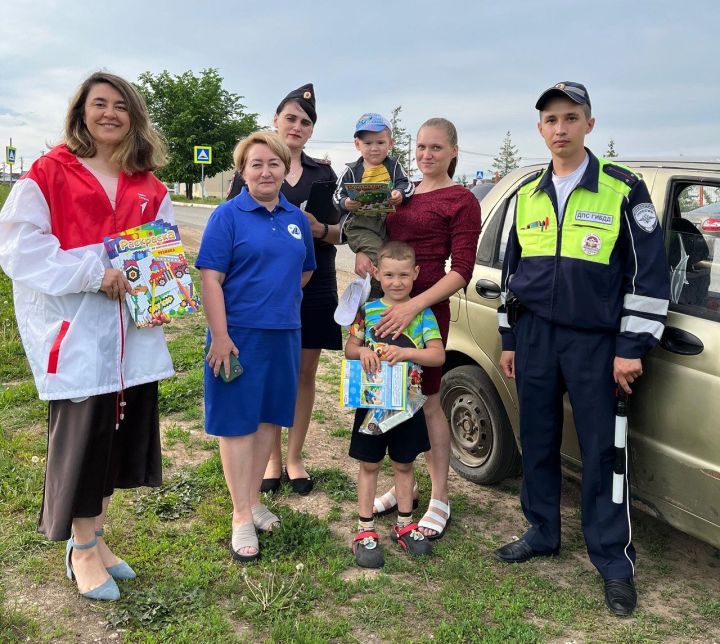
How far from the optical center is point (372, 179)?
3.10 m

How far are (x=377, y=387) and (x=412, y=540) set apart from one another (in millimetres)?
789

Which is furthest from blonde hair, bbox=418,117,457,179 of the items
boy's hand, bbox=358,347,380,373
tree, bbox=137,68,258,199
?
tree, bbox=137,68,258,199

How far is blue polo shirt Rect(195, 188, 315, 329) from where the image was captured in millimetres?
2855

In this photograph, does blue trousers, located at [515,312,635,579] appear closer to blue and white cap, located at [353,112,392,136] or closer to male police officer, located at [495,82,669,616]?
male police officer, located at [495,82,669,616]

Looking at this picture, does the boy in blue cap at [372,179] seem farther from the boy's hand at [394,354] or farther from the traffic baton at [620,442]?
the traffic baton at [620,442]

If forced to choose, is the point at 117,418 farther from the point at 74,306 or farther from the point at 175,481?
the point at 175,481

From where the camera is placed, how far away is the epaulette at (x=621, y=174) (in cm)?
265

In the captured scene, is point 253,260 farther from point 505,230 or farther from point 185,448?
point 185,448

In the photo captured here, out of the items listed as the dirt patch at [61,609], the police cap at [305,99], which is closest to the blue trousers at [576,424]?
the police cap at [305,99]

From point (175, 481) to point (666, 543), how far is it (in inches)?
104

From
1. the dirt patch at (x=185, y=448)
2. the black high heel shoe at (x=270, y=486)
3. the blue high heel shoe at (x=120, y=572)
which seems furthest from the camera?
the dirt patch at (x=185, y=448)

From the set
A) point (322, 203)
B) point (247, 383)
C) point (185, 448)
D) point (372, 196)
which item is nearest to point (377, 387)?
point (247, 383)

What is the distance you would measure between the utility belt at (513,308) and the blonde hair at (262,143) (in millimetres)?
1217

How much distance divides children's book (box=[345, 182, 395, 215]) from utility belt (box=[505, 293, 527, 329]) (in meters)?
0.70
